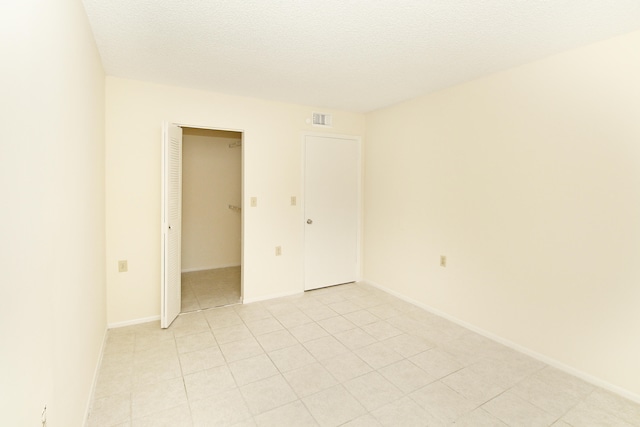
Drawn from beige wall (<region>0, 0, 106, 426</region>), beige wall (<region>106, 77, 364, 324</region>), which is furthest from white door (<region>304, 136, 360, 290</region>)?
beige wall (<region>0, 0, 106, 426</region>)

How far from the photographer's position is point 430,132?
339 centimetres

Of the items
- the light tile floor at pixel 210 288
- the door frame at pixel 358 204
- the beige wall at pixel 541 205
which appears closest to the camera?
the beige wall at pixel 541 205

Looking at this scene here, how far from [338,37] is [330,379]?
2.35 metres

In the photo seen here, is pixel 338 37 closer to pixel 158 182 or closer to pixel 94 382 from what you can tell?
pixel 158 182

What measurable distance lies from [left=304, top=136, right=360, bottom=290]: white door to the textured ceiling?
1158mm

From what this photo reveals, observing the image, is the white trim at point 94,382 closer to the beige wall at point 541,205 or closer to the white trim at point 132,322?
the white trim at point 132,322

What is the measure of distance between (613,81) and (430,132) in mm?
1497

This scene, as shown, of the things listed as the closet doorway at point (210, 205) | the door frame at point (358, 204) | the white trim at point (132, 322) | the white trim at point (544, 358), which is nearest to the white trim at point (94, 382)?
the white trim at point (132, 322)

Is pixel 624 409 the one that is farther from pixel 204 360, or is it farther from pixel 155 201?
pixel 155 201

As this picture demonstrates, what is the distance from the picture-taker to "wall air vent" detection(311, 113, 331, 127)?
399 centimetres

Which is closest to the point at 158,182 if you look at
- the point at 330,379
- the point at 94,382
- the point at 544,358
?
the point at 94,382

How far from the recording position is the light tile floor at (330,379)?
6.16 ft

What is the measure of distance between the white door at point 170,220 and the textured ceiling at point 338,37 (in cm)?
61

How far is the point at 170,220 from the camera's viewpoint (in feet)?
9.80
